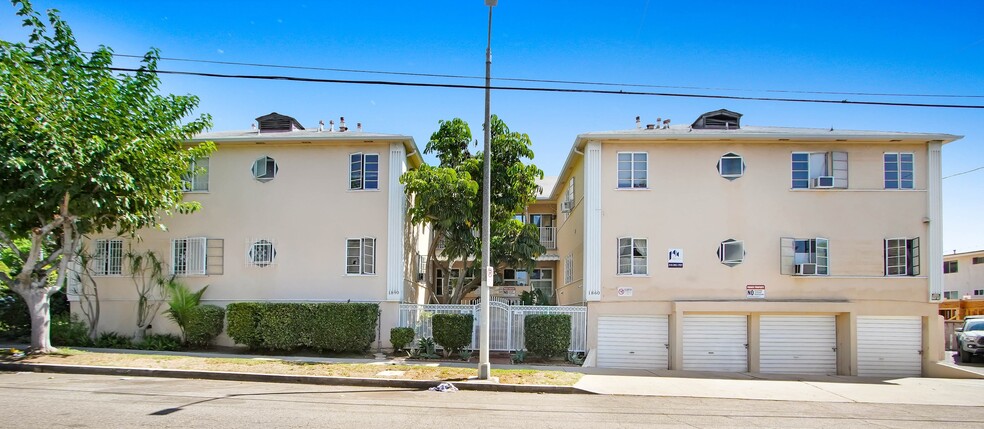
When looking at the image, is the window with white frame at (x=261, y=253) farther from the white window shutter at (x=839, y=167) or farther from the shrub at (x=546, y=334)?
the white window shutter at (x=839, y=167)

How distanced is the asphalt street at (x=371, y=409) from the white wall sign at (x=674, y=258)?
6.45 m

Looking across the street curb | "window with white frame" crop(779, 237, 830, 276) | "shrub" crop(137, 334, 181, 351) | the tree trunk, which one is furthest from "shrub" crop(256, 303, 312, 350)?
"window with white frame" crop(779, 237, 830, 276)

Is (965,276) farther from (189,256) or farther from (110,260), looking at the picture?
(110,260)

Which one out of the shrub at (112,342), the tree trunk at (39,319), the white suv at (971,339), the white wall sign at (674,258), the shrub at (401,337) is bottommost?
the white suv at (971,339)

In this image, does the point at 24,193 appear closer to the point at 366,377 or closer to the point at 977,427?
the point at 366,377

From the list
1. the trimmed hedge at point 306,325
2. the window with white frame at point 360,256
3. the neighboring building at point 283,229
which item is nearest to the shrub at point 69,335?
the neighboring building at point 283,229

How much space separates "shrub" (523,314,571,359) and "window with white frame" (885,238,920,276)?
933cm

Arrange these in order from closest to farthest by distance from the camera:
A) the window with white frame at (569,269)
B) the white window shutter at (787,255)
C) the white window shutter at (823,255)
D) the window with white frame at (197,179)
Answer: the white window shutter at (787,255), the white window shutter at (823,255), the window with white frame at (197,179), the window with white frame at (569,269)

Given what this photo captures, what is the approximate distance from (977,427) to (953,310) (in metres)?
30.8

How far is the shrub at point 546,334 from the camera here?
17.7 metres

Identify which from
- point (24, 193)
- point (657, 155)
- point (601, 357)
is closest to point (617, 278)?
point (601, 357)

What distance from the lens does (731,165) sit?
19.3m

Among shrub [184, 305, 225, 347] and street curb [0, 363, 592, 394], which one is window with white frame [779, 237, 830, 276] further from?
shrub [184, 305, 225, 347]

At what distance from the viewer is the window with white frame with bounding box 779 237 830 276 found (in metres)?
18.9
